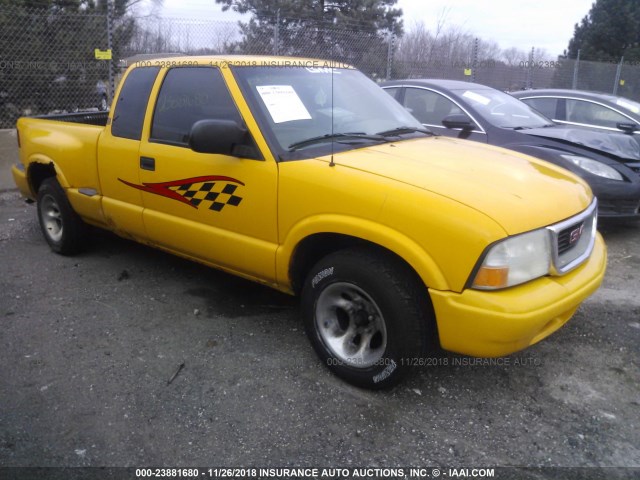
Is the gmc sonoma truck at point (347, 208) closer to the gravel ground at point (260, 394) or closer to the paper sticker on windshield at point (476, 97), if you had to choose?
the gravel ground at point (260, 394)

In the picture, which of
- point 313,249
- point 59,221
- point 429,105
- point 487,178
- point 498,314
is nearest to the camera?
point 498,314

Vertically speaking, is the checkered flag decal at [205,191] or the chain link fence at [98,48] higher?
the chain link fence at [98,48]

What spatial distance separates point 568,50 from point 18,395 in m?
33.0

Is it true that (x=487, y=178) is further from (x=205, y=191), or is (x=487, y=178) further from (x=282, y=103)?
(x=205, y=191)

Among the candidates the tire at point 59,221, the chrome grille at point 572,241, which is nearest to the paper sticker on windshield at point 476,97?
the chrome grille at point 572,241

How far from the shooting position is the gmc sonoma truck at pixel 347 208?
2.57m

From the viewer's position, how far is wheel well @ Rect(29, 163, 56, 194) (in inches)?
206

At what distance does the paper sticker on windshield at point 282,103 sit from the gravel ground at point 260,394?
1.44 m

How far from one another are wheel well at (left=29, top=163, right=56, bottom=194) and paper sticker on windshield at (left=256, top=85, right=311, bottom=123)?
2798 millimetres

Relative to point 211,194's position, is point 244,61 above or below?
above

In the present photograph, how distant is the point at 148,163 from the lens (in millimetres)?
3902

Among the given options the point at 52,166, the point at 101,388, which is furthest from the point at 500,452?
the point at 52,166

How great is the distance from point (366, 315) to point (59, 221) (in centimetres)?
359

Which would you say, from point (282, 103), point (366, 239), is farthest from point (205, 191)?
point (366, 239)
